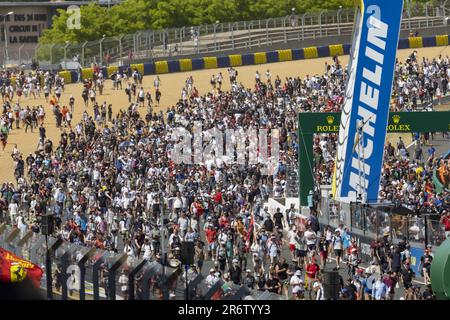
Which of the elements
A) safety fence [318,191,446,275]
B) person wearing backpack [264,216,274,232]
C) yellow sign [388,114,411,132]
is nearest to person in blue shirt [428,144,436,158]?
yellow sign [388,114,411,132]

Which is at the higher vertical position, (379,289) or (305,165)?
(379,289)

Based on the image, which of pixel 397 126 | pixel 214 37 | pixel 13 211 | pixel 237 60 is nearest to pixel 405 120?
pixel 397 126

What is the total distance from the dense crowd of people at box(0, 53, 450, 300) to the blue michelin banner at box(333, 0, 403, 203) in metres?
1.68

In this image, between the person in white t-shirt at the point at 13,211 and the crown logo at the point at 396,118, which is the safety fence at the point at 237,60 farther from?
the crown logo at the point at 396,118

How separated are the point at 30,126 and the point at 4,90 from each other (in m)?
7.17

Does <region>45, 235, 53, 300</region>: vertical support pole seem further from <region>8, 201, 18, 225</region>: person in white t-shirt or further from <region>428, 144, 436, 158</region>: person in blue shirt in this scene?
<region>428, 144, 436, 158</region>: person in blue shirt

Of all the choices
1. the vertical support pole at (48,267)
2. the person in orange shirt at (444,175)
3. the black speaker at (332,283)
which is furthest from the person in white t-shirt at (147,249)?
the person in orange shirt at (444,175)

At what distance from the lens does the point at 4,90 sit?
6900 centimetres

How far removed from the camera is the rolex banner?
2103 centimetres

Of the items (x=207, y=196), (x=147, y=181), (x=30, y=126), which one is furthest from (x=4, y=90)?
(x=207, y=196)

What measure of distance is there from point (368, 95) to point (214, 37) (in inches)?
1965

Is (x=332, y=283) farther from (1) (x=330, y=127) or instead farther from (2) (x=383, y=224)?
(1) (x=330, y=127)

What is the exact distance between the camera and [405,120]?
37.4 m

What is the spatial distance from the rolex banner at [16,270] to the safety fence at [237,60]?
1996 inches
